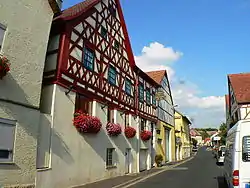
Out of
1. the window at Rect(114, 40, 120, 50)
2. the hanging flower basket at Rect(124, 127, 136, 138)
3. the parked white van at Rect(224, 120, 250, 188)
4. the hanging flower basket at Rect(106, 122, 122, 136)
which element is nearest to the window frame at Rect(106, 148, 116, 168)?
the hanging flower basket at Rect(106, 122, 122, 136)

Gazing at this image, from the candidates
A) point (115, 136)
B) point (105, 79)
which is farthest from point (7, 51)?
point (115, 136)

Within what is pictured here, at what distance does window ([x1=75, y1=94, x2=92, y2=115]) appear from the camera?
15.0 metres

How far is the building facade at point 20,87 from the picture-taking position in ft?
31.2

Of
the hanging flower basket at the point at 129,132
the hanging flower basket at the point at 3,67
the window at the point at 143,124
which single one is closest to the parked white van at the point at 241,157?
the hanging flower basket at the point at 3,67

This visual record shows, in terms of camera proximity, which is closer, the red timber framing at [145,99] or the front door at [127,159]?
the front door at [127,159]

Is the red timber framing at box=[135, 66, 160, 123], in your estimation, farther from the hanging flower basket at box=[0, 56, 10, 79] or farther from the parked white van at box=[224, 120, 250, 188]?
the hanging flower basket at box=[0, 56, 10, 79]

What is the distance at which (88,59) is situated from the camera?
16156 mm

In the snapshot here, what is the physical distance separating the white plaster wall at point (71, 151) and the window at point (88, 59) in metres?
2.01

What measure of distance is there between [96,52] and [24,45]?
22.7ft

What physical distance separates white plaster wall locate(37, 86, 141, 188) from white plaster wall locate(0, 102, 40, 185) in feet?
3.17

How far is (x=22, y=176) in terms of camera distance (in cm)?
1012

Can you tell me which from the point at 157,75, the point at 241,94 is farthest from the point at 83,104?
the point at 241,94

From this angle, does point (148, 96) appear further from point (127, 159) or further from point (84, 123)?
point (84, 123)

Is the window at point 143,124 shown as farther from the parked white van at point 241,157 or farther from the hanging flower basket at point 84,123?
the parked white van at point 241,157
